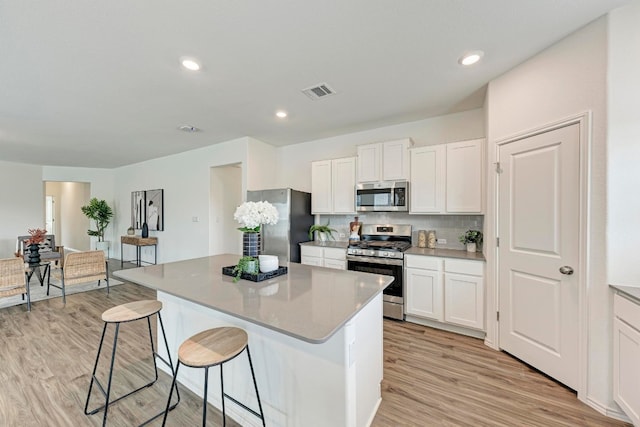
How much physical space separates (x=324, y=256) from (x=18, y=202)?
788 centimetres

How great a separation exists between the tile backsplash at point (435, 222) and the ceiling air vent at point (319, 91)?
1908 mm

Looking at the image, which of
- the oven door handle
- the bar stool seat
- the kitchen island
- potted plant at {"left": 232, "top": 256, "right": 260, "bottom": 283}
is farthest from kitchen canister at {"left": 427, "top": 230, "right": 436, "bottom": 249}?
the bar stool seat

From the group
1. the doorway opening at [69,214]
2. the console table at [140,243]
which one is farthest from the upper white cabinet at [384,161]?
the doorway opening at [69,214]

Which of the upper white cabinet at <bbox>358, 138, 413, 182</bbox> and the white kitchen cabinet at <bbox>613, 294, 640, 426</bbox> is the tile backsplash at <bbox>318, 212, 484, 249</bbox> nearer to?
the upper white cabinet at <bbox>358, 138, 413, 182</bbox>

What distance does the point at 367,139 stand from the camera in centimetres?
412

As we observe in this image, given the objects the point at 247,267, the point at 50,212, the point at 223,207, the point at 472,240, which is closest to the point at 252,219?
the point at 247,267

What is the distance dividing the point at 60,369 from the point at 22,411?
20.0 inches

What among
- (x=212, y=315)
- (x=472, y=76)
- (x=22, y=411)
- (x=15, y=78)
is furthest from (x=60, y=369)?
(x=472, y=76)

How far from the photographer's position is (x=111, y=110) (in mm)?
3227

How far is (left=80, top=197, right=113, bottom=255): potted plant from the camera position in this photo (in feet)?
22.8

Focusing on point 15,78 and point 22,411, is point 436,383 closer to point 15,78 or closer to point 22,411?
point 22,411

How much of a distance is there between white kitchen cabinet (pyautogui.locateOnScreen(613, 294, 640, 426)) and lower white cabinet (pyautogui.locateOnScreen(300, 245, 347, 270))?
246 cm

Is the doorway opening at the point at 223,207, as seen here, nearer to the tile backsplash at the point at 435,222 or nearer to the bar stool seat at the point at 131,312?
the tile backsplash at the point at 435,222

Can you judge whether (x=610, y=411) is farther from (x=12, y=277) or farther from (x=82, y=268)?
(x=12, y=277)
